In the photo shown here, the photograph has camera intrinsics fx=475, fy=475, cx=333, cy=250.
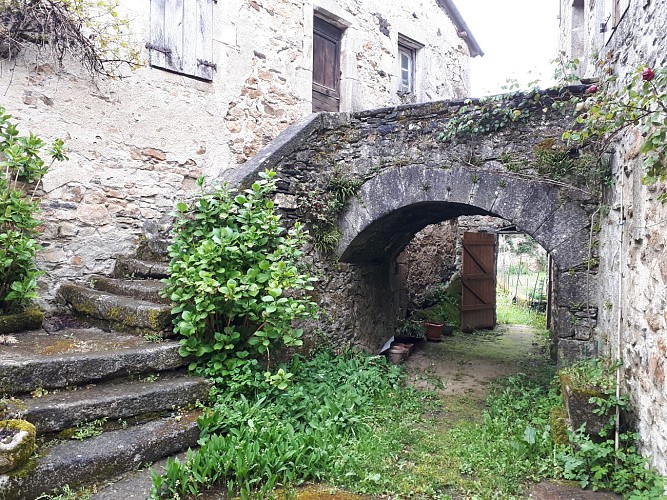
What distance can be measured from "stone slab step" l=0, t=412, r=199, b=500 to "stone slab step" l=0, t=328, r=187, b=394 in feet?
1.39

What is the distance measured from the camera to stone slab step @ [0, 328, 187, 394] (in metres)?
2.84

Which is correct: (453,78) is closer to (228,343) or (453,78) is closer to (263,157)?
(263,157)

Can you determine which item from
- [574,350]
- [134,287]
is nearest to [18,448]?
[134,287]

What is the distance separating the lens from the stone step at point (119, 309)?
11.6 ft

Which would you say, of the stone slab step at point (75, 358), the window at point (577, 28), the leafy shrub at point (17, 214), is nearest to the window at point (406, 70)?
the window at point (577, 28)

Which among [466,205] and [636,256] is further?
[466,205]

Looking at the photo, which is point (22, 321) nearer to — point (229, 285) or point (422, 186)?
point (229, 285)

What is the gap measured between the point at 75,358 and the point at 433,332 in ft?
19.9

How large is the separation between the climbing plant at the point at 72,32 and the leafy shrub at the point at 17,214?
726 mm

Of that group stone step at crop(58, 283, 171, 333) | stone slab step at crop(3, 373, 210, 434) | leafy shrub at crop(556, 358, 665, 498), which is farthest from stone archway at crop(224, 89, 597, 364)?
stone slab step at crop(3, 373, 210, 434)

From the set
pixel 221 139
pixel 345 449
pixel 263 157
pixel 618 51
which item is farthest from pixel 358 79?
pixel 345 449

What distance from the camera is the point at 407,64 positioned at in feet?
28.7

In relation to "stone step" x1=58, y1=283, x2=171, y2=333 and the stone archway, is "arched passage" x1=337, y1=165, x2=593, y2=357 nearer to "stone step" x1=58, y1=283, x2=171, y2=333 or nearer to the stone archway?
the stone archway

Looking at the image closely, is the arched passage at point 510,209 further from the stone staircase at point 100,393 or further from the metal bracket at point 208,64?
the stone staircase at point 100,393
